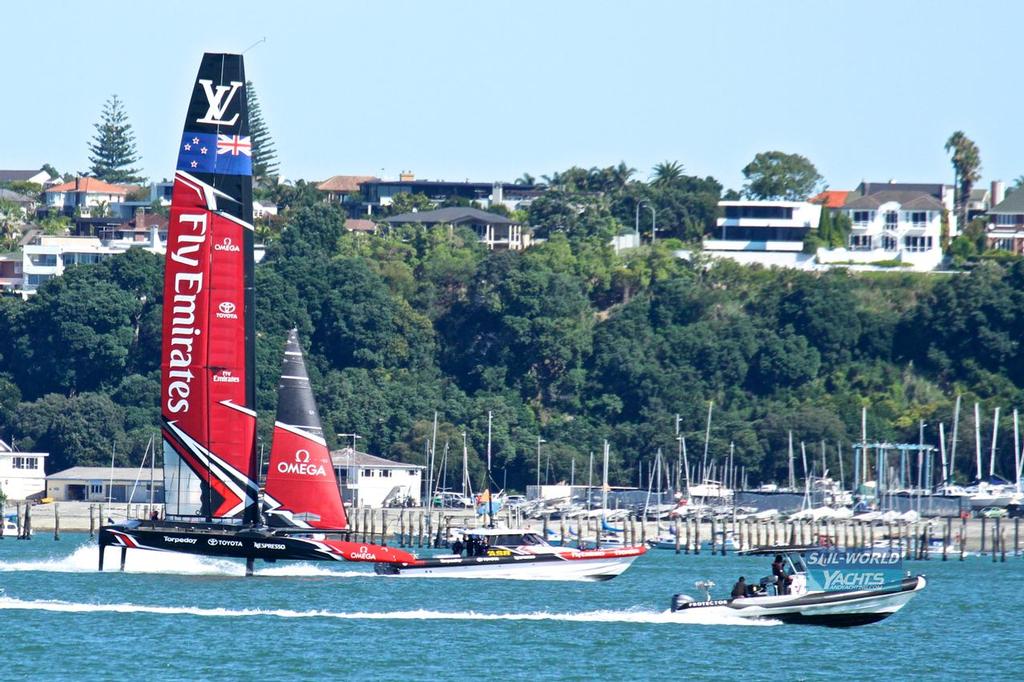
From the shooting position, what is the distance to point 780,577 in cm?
4888

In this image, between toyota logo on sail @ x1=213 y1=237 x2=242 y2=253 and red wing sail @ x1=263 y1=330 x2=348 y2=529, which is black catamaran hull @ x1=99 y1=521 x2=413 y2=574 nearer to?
red wing sail @ x1=263 y1=330 x2=348 y2=529

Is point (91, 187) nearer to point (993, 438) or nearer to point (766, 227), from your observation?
point (766, 227)

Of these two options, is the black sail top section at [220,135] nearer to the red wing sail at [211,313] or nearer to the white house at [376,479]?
the red wing sail at [211,313]

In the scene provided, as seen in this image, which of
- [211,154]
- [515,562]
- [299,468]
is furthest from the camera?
[515,562]

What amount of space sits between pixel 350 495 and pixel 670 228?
52.1m

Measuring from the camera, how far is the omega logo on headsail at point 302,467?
6312cm

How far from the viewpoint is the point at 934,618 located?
5862 centimetres

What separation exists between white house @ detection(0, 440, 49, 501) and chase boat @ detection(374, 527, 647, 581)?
2443 inches

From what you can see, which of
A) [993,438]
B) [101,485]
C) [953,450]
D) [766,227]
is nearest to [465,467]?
[101,485]

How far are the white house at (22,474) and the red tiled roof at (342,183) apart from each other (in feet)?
225

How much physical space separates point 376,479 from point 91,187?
251 ft

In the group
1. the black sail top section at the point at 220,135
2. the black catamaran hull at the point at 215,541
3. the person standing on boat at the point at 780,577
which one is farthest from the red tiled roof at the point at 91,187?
the person standing on boat at the point at 780,577

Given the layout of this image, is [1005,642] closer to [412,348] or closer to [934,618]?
[934,618]

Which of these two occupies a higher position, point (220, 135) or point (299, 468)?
point (220, 135)
